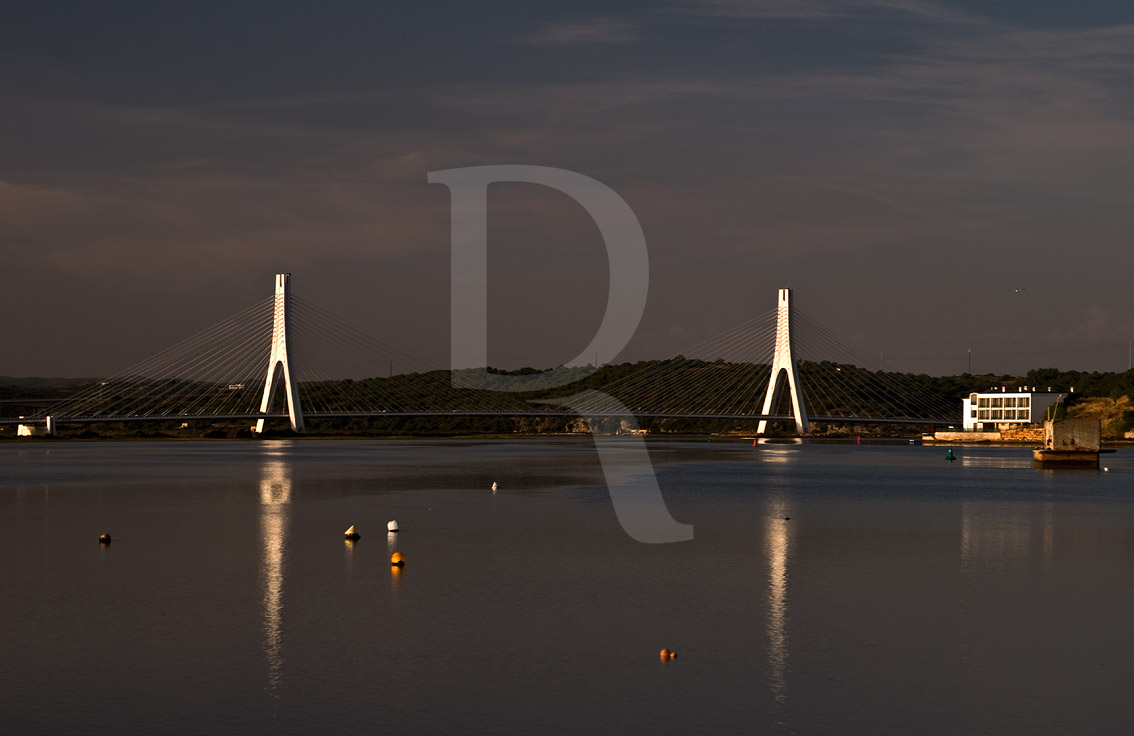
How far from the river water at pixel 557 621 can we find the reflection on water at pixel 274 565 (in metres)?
0.11

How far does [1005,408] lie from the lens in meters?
172

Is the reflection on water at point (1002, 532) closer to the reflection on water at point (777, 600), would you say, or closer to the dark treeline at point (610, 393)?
the reflection on water at point (777, 600)

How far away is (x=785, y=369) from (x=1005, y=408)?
4746 cm

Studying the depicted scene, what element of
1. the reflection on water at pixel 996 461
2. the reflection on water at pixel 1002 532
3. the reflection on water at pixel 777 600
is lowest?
the reflection on water at pixel 996 461

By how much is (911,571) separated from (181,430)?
166 metres

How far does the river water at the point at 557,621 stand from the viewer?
15.5 m

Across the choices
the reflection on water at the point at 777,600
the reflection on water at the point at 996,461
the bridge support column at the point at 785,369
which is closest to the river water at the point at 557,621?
the reflection on water at the point at 777,600

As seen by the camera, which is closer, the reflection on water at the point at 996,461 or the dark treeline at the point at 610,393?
the reflection on water at the point at 996,461

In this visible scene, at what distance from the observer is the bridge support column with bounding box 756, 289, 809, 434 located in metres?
138

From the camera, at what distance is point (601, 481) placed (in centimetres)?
6519

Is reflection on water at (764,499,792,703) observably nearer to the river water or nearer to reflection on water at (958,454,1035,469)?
the river water

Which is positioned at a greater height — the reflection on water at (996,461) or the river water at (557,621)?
the river water at (557,621)

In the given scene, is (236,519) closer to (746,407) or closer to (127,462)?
(127,462)

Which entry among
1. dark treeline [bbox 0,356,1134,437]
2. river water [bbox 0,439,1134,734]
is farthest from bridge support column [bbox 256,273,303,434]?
river water [bbox 0,439,1134,734]
